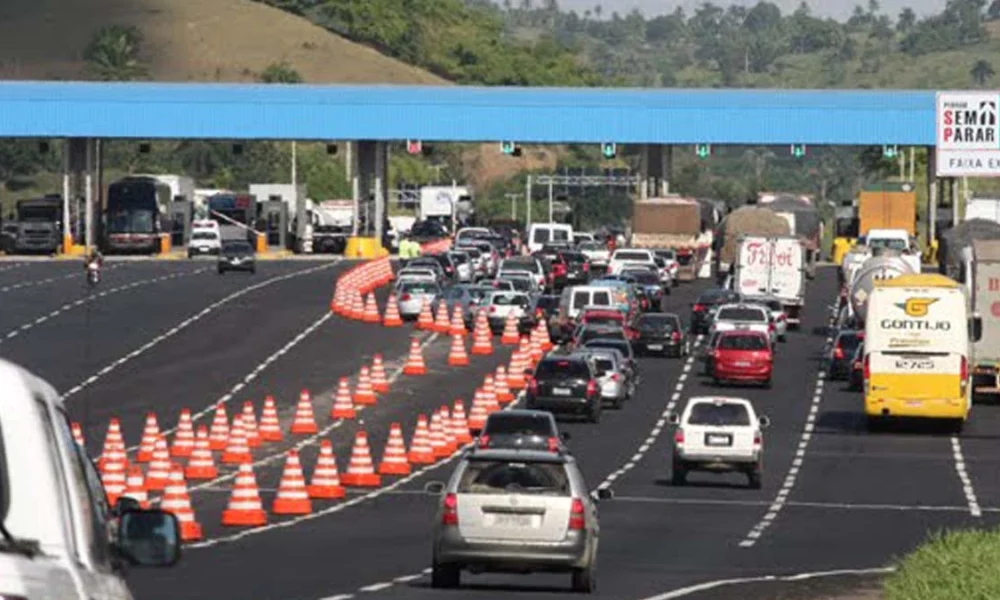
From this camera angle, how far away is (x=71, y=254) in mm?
112562

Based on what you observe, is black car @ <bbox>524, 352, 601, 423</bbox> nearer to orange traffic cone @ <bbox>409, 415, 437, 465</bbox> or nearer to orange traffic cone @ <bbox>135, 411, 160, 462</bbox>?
orange traffic cone @ <bbox>409, 415, 437, 465</bbox>

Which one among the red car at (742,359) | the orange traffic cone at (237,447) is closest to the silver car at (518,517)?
the orange traffic cone at (237,447)

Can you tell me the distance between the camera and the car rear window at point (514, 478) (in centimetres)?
2547

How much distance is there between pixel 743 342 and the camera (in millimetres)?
65562

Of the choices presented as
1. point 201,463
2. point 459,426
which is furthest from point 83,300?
point 201,463

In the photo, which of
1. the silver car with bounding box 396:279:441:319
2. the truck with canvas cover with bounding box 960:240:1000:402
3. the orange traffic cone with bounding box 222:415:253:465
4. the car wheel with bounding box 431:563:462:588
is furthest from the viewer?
the silver car with bounding box 396:279:441:319

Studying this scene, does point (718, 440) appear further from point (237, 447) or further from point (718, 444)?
point (237, 447)

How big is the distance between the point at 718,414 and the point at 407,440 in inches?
322

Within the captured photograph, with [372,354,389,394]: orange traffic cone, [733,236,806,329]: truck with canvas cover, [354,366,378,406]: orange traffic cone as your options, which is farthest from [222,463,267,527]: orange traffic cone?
[733,236,806,329]: truck with canvas cover

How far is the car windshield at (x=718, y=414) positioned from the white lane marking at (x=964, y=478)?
3528 millimetres

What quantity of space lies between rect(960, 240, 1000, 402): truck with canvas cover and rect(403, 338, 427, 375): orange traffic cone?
39.4 feet

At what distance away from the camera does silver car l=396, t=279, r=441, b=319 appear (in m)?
78.6

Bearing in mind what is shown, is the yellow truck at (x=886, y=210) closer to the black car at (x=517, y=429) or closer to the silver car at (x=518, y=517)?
the black car at (x=517, y=429)

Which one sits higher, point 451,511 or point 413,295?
point 451,511
